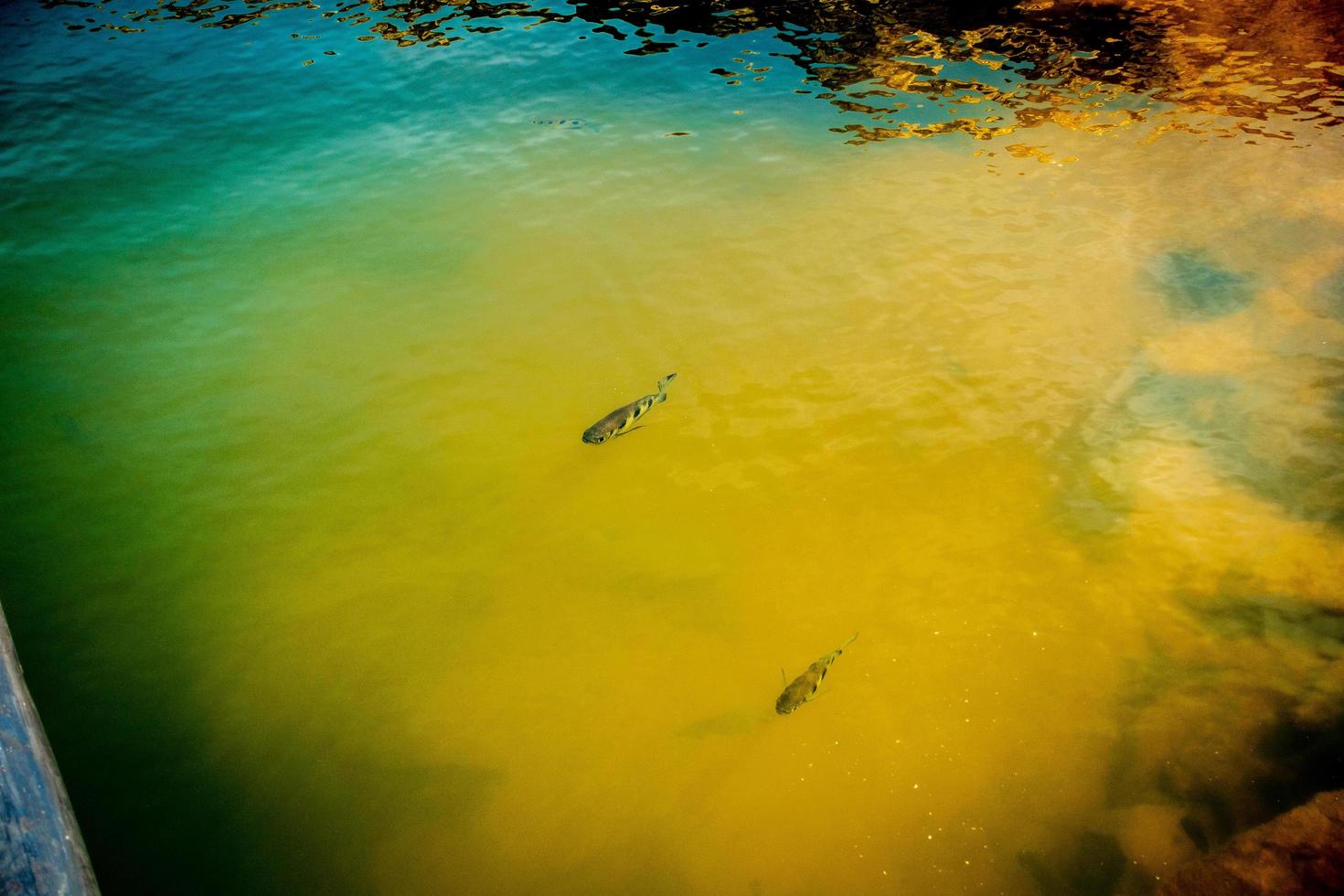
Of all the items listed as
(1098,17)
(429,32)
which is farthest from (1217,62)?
(429,32)

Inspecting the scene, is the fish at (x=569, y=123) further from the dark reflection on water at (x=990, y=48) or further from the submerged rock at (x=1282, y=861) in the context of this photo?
the submerged rock at (x=1282, y=861)

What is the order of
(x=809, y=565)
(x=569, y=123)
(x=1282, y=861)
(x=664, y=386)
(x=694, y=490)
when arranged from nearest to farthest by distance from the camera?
Answer: (x=1282, y=861) < (x=809, y=565) < (x=694, y=490) < (x=664, y=386) < (x=569, y=123)

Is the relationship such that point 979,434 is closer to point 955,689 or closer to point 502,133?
point 955,689

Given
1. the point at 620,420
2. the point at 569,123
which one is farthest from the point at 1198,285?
the point at 569,123

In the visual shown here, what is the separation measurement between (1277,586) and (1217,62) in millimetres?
9928

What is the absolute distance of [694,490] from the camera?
191 inches

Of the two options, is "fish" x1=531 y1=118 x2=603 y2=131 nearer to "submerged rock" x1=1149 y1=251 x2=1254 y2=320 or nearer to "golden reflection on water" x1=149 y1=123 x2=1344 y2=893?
"golden reflection on water" x1=149 y1=123 x2=1344 y2=893

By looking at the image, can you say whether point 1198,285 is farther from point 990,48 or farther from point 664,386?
point 990,48

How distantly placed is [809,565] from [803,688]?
0.97 meters

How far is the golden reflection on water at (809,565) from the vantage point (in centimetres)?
329

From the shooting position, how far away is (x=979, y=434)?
5078 mm

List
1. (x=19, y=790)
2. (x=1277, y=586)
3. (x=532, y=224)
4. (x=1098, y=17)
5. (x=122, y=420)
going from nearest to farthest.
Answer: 1. (x=19, y=790)
2. (x=1277, y=586)
3. (x=122, y=420)
4. (x=532, y=224)
5. (x=1098, y=17)

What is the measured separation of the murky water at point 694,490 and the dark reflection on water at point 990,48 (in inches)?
6.2

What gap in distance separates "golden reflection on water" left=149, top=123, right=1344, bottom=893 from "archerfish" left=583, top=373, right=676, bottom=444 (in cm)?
16
